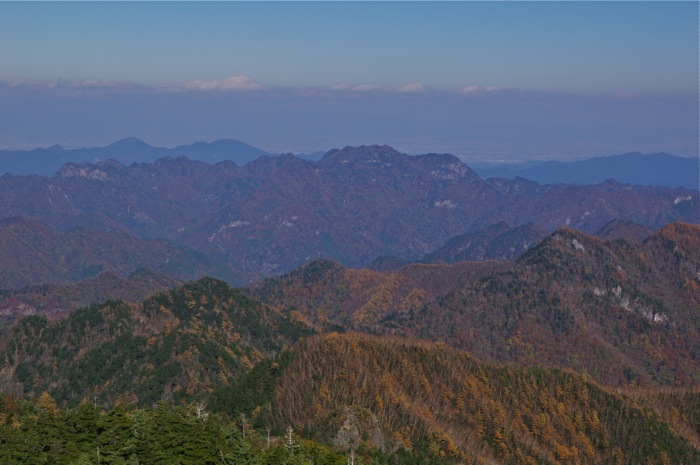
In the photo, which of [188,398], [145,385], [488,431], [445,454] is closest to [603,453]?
[488,431]

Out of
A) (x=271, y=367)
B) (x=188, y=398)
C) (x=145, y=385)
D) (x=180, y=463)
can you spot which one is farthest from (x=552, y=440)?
(x=180, y=463)

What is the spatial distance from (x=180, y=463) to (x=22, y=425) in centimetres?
2988

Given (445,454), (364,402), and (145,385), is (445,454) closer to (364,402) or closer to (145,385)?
(364,402)

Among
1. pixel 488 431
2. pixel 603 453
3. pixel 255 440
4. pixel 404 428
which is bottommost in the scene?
pixel 603 453

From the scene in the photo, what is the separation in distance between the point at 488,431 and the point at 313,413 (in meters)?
57.0

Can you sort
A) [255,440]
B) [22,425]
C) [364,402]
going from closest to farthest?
[22,425], [255,440], [364,402]

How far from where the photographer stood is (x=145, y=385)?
19750 cm

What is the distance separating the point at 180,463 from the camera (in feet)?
295

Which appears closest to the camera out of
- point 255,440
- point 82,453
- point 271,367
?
point 82,453

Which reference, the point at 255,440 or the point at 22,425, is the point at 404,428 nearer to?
the point at 255,440

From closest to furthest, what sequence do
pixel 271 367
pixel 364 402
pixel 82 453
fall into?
1. pixel 82 453
2. pixel 364 402
3. pixel 271 367

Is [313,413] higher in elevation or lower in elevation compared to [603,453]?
higher

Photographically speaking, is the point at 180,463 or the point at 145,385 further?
the point at 145,385

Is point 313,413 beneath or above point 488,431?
above
